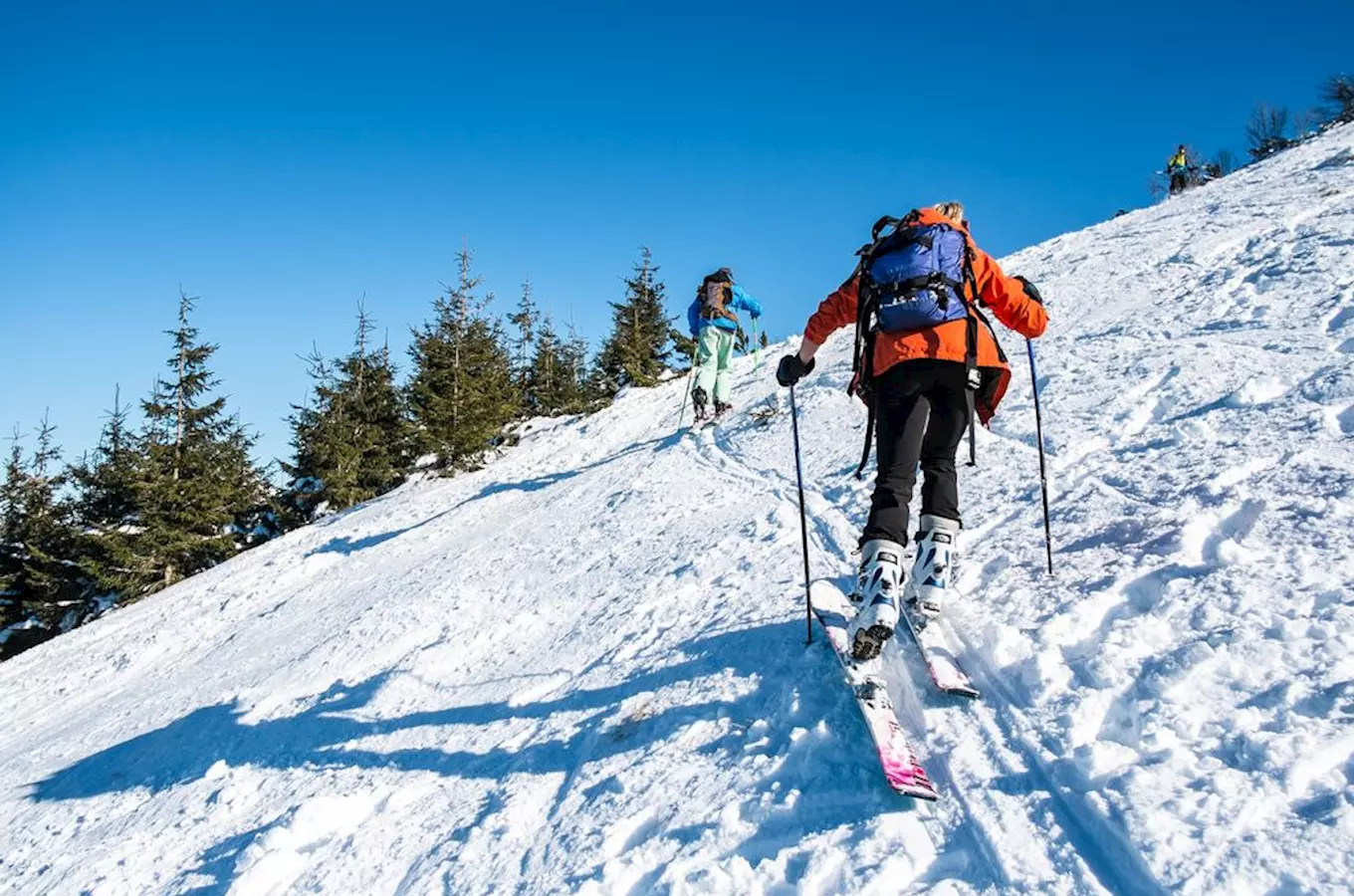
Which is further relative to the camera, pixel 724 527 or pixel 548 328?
pixel 548 328

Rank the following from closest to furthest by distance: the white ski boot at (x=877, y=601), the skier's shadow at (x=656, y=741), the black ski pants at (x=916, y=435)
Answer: the skier's shadow at (x=656, y=741)
the white ski boot at (x=877, y=601)
the black ski pants at (x=916, y=435)

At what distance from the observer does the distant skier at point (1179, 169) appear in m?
24.2

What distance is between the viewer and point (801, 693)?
371cm

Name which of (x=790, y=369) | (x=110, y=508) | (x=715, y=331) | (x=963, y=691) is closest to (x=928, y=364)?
(x=790, y=369)

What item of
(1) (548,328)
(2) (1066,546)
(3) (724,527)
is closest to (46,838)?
(3) (724,527)

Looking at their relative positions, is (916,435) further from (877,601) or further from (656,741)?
(656,741)

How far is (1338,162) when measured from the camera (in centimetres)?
1455

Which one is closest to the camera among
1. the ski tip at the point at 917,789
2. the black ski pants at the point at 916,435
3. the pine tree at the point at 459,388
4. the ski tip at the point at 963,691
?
the ski tip at the point at 917,789

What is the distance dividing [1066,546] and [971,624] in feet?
3.47

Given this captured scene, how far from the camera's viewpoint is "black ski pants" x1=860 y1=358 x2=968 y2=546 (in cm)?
376

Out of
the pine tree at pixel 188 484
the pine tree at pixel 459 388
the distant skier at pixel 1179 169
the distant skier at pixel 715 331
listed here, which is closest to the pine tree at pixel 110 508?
the pine tree at pixel 188 484

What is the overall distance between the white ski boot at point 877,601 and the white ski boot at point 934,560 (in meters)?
0.29

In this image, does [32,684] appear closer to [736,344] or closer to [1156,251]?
[736,344]

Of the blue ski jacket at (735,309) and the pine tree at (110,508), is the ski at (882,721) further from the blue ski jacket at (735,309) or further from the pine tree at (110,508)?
the pine tree at (110,508)
